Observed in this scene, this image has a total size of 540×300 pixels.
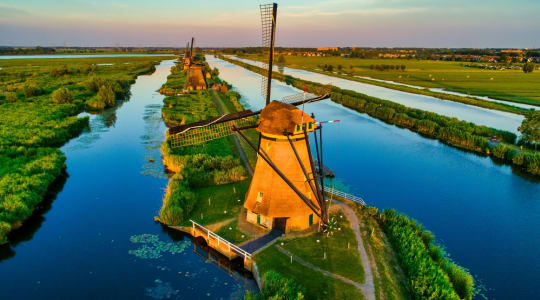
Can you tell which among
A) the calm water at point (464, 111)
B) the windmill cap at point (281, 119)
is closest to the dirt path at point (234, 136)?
the windmill cap at point (281, 119)

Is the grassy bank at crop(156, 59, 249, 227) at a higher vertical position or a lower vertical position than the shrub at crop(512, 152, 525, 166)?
lower

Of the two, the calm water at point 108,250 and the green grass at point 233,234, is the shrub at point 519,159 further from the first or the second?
the calm water at point 108,250

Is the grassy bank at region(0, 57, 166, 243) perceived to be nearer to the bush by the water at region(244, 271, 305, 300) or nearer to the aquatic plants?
the aquatic plants

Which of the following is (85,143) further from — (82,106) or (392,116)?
(392,116)

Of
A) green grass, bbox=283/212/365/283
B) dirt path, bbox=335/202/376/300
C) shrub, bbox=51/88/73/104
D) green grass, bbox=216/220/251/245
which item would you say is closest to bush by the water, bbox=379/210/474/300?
dirt path, bbox=335/202/376/300

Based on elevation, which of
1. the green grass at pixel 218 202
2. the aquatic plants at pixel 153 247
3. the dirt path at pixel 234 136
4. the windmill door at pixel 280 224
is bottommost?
the aquatic plants at pixel 153 247

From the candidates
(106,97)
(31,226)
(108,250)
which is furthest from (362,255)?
(106,97)
